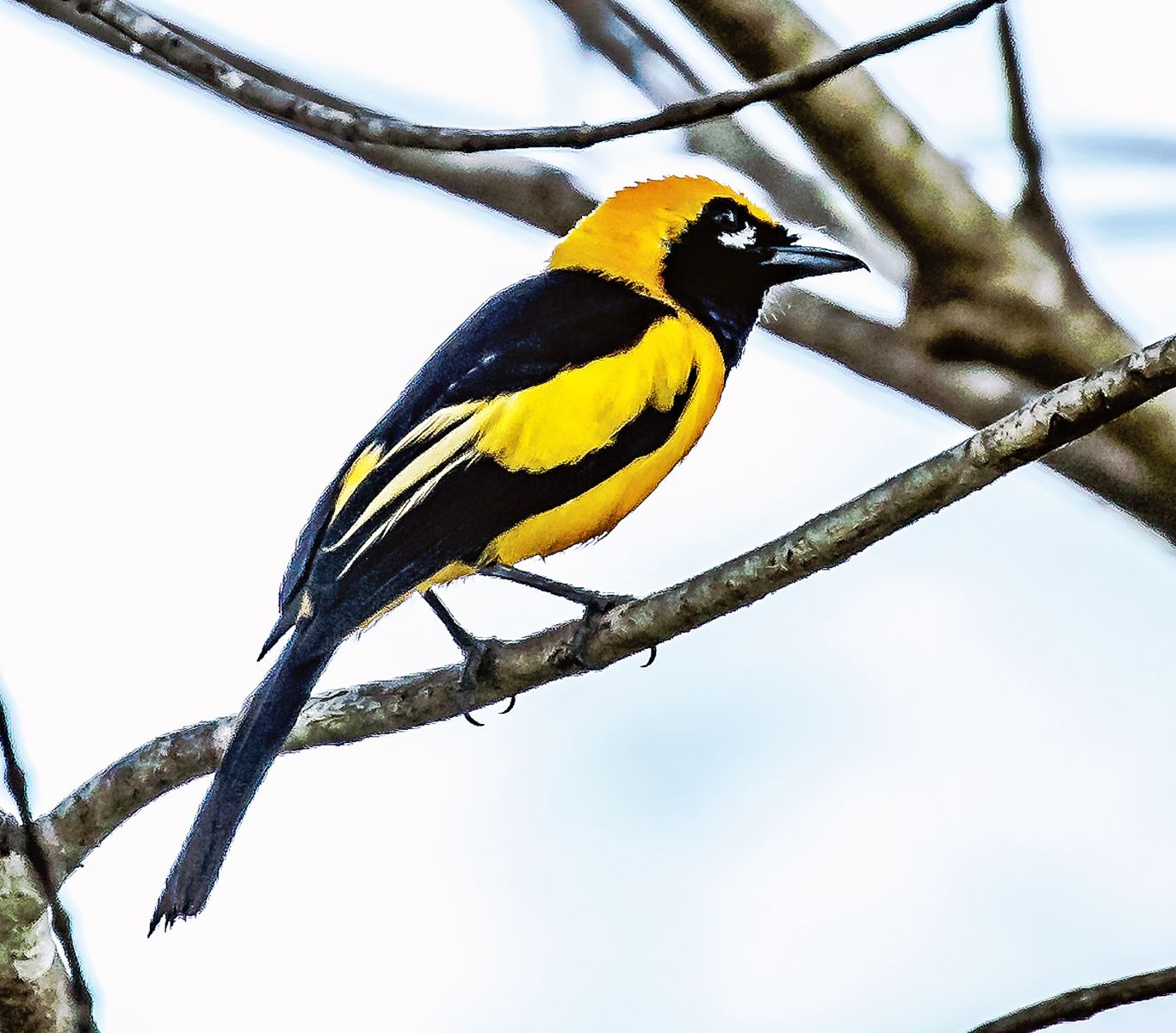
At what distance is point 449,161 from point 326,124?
2204 mm

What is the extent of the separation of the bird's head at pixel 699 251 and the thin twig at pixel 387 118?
220 cm

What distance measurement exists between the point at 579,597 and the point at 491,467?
0.38 metres

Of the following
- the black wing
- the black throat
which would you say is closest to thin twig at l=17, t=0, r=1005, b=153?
the black wing

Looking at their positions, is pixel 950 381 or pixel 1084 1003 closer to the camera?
pixel 1084 1003

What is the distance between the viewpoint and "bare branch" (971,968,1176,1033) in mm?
2348

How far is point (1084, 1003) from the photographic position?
2.38 metres

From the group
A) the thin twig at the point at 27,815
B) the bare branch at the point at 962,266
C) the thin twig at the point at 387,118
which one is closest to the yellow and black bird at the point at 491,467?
the bare branch at the point at 962,266

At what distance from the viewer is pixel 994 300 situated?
180 inches

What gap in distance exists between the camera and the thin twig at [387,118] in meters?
2.76

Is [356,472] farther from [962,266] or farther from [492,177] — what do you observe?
[962,266]

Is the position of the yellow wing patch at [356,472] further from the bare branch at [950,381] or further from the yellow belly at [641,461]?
the bare branch at [950,381]

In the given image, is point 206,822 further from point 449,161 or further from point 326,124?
point 449,161

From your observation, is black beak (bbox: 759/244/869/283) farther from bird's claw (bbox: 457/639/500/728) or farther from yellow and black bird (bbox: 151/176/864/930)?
bird's claw (bbox: 457/639/500/728)

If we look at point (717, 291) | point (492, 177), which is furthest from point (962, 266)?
point (492, 177)
